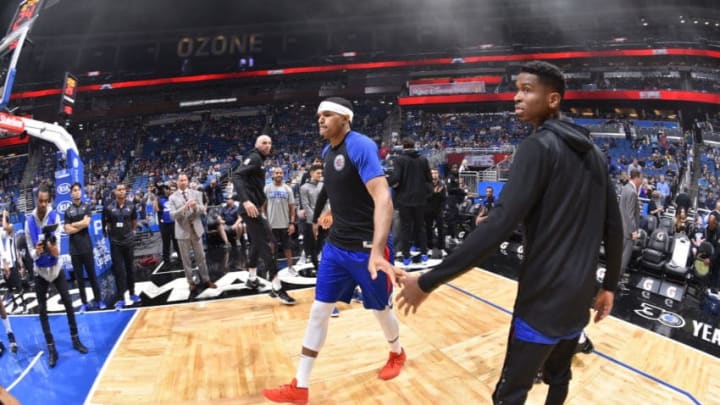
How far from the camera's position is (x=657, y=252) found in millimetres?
6086

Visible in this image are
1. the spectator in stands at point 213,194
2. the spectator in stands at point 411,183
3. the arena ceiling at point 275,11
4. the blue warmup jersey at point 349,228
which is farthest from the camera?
the arena ceiling at point 275,11

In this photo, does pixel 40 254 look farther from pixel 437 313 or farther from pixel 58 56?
pixel 58 56

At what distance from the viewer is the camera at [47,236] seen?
13.3 ft

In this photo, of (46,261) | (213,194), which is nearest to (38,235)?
(46,261)

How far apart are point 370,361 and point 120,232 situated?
4199 millimetres

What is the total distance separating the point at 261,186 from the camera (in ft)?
17.1

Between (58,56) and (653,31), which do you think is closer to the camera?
(653,31)

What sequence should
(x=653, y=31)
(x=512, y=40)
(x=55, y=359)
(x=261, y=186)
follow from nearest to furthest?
(x=55, y=359)
(x=261, y=186)
(x=653, y=31)
(x=512, y=40)

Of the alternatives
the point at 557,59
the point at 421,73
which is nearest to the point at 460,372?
the point at 421,73

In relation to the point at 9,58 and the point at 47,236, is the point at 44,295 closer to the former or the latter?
the point at 47,236

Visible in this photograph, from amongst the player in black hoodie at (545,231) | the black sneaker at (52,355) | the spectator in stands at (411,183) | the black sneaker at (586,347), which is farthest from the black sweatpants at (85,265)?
the black sneaker at (586,347)

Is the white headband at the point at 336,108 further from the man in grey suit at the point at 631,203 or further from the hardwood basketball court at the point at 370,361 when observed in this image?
the man in grey suit at the point at 631,203

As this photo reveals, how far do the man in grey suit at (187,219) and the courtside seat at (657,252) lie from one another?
7071 millimetres

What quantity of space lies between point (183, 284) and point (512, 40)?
30.9m
